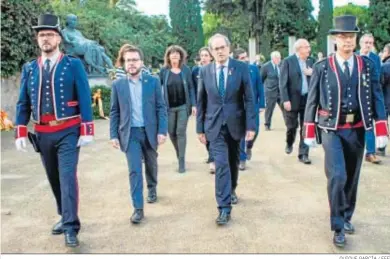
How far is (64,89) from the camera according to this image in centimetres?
462

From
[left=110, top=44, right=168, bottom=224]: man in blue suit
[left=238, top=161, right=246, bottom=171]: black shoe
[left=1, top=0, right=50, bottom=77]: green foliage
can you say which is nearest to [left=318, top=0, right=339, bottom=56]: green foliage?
[left=1, top=0, right=50, bottom=77]: green foliage

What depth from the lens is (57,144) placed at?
459cm

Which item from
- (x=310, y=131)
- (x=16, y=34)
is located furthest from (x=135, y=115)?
(x=16, y=34)

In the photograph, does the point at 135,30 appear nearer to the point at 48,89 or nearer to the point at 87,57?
the point at 87,57

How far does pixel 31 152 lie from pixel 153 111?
15.4 feet

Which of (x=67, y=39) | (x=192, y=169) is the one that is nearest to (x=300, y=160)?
(x=192, y=169)

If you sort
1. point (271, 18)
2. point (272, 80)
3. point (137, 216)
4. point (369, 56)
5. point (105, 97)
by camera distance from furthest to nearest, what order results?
point (271, 18) → point (105, 97) → point (272, 80) → point (369, 56) → point (137, 216)

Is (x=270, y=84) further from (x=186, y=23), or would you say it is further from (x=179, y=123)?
(x=186, y=23)

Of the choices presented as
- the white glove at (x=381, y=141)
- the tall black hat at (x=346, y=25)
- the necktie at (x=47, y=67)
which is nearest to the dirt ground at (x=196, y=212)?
the white glove at (x=381, y=141)

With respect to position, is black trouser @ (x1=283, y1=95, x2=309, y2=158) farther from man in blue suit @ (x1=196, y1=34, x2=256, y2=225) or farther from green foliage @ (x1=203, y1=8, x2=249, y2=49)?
green foliage @ (x1=203, y1=8, x2=249, y2=49)

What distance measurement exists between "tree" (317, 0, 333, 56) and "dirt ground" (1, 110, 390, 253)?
34156 mm

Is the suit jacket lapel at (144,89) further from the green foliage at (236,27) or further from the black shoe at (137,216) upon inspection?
the green foliage at (236,27)

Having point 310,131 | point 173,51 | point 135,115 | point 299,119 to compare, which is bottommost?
point 299,119

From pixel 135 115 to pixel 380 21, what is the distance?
32141mm
